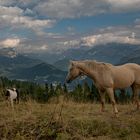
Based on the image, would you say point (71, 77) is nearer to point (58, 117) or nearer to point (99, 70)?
point (99, 70)

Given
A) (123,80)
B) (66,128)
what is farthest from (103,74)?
(66,128)

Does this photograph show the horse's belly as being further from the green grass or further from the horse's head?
the green grass

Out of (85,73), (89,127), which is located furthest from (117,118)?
(85,73)

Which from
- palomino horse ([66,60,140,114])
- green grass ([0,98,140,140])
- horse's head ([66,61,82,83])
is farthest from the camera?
horse's head ([66,61,82,83])

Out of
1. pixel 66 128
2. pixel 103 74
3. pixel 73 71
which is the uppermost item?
pixel 73 71

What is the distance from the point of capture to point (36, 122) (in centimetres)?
1018

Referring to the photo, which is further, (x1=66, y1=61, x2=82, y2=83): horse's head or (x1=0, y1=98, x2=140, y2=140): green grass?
(x1=66, y1=61, x2=82, y2=83): horse's head

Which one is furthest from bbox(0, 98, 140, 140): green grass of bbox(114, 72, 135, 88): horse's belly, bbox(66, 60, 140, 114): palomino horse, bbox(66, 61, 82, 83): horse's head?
bbox(66, 61, 82, 83): horse's head

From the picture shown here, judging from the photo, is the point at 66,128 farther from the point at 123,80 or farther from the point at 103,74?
the point at 123,80

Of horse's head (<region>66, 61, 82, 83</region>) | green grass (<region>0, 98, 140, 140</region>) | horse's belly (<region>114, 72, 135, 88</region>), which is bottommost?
green grass (<region>0, 98, 140, 140</region>)

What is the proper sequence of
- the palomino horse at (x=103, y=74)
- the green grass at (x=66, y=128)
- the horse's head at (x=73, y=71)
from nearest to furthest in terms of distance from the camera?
the green grass at (x=66, y=128), the palomino horse at (x=103, y=74), the horse's head at (x=73, y=71)

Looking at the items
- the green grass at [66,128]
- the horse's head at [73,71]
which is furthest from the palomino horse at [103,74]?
the green grass at [66,128]

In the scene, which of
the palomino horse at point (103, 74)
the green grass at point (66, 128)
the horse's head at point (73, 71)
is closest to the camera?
the green grass at point (66, 128)

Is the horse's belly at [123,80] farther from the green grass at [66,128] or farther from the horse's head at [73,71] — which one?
the green grass at [66,128]
